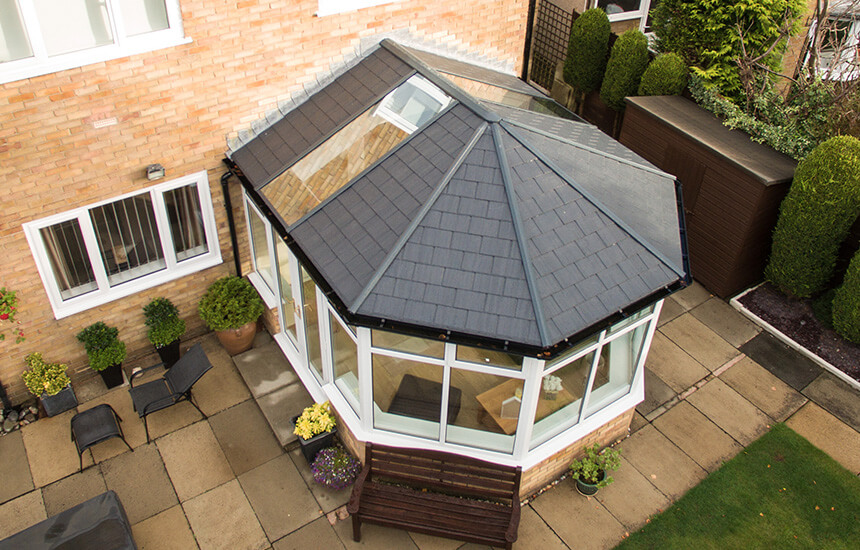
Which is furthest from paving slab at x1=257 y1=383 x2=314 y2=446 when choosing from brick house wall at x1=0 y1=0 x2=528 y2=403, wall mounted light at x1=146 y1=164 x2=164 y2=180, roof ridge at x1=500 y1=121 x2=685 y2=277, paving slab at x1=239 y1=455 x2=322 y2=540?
roof ridge at x1=500 y1=121 x2=685 y2=277

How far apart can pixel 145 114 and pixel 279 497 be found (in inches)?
218

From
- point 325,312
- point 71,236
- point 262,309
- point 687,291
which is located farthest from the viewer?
point 687,291

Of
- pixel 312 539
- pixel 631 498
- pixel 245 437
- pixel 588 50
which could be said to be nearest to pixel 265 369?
pixel 245 437

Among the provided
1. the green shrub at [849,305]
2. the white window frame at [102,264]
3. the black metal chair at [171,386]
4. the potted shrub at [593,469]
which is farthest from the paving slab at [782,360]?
the white window frame at [102,264]

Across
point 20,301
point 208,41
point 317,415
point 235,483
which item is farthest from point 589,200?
point 20,301

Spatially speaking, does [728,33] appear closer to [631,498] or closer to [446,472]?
[631,498]

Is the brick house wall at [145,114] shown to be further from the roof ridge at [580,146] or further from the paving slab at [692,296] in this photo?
the paving slab at [692,296]

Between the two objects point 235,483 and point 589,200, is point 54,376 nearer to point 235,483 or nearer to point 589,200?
point 235,483

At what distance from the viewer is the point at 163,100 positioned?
948cm

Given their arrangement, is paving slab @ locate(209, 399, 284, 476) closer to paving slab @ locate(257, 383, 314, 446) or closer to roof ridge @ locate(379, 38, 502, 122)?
paving slab @ locate(257, 383, 314, 446)

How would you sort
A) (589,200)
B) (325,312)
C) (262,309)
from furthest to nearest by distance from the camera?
(262,309) → (325,312) → (589,200)

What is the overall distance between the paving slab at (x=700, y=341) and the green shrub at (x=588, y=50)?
657 centimetres

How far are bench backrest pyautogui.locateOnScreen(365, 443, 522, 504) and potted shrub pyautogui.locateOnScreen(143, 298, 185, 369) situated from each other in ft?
13.1

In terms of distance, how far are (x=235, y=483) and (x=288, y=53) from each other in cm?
617
